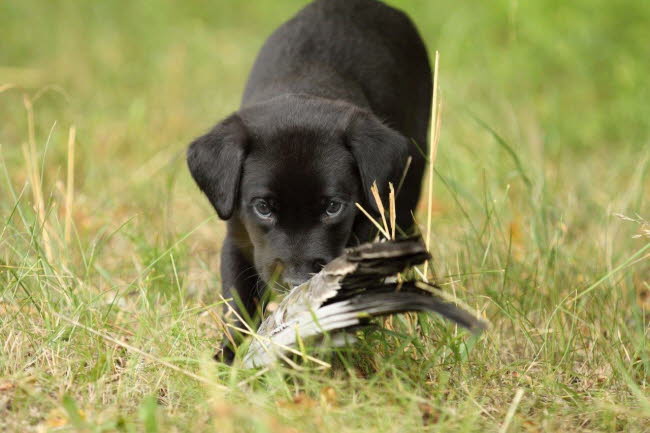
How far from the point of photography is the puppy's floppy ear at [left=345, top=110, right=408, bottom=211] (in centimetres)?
333

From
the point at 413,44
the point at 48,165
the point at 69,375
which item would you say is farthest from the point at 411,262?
the point at 48,165

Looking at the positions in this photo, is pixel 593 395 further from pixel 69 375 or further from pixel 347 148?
pixel 69 375

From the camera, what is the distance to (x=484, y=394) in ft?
9.57

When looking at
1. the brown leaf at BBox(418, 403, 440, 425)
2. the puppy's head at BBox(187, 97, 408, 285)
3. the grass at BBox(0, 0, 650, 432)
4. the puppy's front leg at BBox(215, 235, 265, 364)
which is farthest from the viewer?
the puppy's front leg at BBox(215, 235, 265, 364)

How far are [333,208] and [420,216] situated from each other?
219 centimetres

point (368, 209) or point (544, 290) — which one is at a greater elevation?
point (368, 209)

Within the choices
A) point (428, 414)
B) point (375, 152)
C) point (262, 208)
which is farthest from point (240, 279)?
point (428, 414)

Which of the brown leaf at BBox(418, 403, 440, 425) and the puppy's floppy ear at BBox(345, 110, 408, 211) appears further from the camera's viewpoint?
the puppy's floppy ear at BBox(345, 110, 408, 211)

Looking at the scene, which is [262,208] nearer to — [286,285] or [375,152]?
[286,285]

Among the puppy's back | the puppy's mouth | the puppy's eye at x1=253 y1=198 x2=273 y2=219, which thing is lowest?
the puppy's mouth

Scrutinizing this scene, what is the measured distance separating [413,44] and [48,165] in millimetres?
2444

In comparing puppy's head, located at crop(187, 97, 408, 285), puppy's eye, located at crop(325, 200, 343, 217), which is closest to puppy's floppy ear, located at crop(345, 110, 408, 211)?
puppy's head, located at crop(187, 97, 408, 285)

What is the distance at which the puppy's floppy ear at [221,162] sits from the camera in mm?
3354

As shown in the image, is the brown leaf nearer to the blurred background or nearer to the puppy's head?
the puppy's head
